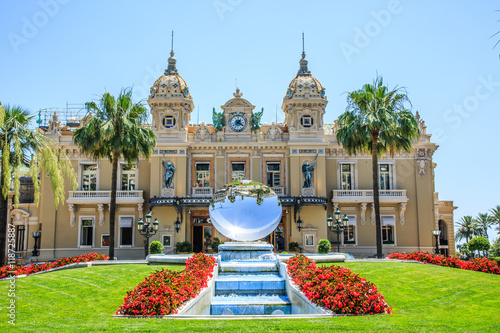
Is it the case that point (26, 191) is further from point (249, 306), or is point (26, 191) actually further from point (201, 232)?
point (249, 306)

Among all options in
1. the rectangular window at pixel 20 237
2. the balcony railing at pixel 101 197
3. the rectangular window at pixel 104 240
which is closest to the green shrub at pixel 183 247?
the balcony railing at pixel 101 197

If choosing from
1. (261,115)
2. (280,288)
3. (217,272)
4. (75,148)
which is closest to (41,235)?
(75,148)

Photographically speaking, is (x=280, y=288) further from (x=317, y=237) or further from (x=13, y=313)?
(x=317, y=237)

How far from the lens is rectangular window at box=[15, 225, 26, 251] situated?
41.5 meters

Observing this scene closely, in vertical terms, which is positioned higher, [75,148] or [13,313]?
[75,148]

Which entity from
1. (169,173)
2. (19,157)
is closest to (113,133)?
(19,157)

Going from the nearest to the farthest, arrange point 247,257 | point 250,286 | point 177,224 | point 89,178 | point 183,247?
point 250,286
point 247,257
point 183,247
point 177,224
point 89,178

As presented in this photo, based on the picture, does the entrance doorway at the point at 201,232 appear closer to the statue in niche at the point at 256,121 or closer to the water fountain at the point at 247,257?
the statue in niche at the point at 256,121

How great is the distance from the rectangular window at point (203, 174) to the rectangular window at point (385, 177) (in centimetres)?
1470

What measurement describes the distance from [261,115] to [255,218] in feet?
57.1

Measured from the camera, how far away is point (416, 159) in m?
42.1

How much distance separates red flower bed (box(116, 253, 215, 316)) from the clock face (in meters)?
24.7

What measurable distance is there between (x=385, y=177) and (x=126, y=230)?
881 inches

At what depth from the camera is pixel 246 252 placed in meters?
23.8
